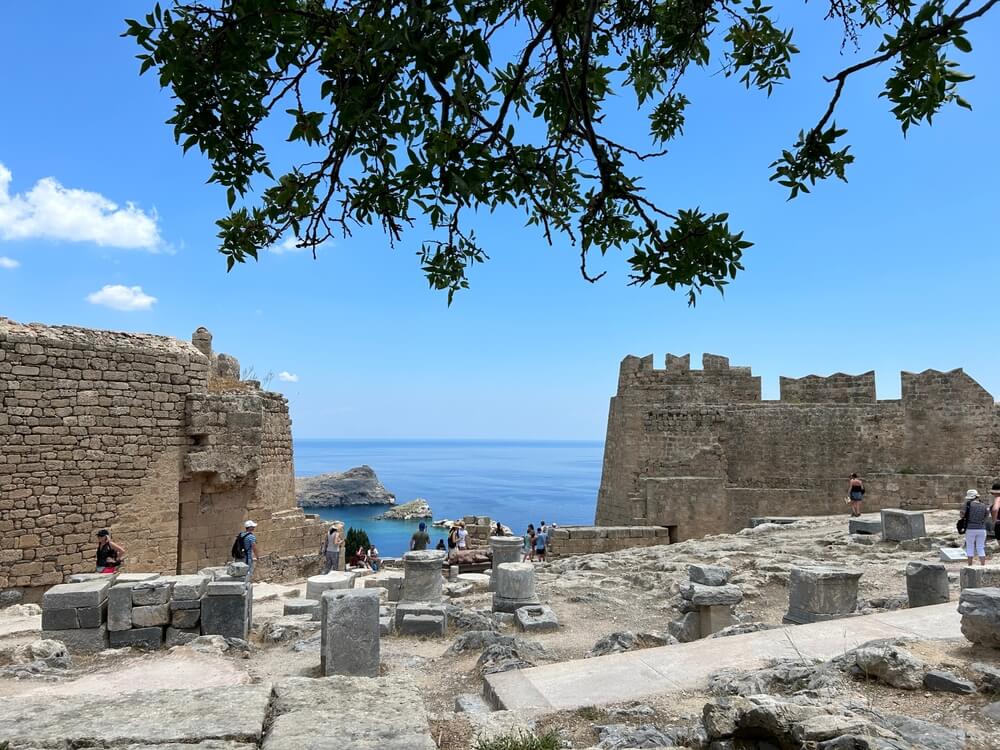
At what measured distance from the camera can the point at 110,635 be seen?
7.41 metres

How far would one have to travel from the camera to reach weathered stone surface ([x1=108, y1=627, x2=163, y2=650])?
24.3 ft

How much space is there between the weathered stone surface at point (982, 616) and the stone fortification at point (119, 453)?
10925 millimetres

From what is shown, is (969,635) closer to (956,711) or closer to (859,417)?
(956,711)

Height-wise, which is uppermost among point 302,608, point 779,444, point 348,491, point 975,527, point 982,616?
point 779,444

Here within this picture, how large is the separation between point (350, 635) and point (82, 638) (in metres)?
3.15

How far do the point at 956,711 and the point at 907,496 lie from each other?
1767 cm

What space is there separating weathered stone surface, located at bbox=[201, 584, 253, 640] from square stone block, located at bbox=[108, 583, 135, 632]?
76 centimetres

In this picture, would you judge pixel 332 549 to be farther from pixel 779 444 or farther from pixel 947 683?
pixel 779 444

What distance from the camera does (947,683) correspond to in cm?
424

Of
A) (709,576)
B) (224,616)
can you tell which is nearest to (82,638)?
(224,616)

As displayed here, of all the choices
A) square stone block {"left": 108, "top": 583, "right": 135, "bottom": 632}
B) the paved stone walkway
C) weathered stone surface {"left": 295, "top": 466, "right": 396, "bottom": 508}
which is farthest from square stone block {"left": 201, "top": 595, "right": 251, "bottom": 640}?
weathered stone surface {"left": 295, "top": 466, "right": 396, "bottom": 508}

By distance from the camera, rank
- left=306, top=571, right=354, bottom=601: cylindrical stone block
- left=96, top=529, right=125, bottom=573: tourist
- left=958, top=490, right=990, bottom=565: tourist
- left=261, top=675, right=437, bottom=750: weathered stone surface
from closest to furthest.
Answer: left=261, top=675, right=437, bottom=750: weathered stone surface
left=96, top=529, right=125, bottom=573: tourist
left=958, top=490, right=990, bottom=565: tourist
left=306, top=571, right=354, bottom=601: cylindrical stone block

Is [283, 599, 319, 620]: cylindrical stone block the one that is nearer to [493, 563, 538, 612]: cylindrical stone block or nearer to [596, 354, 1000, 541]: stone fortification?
[493, 563, 538, 612]: cylindrical stone block

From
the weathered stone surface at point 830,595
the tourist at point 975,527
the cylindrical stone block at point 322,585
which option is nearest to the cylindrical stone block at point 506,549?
the cylindrical stone block at point 322,585
